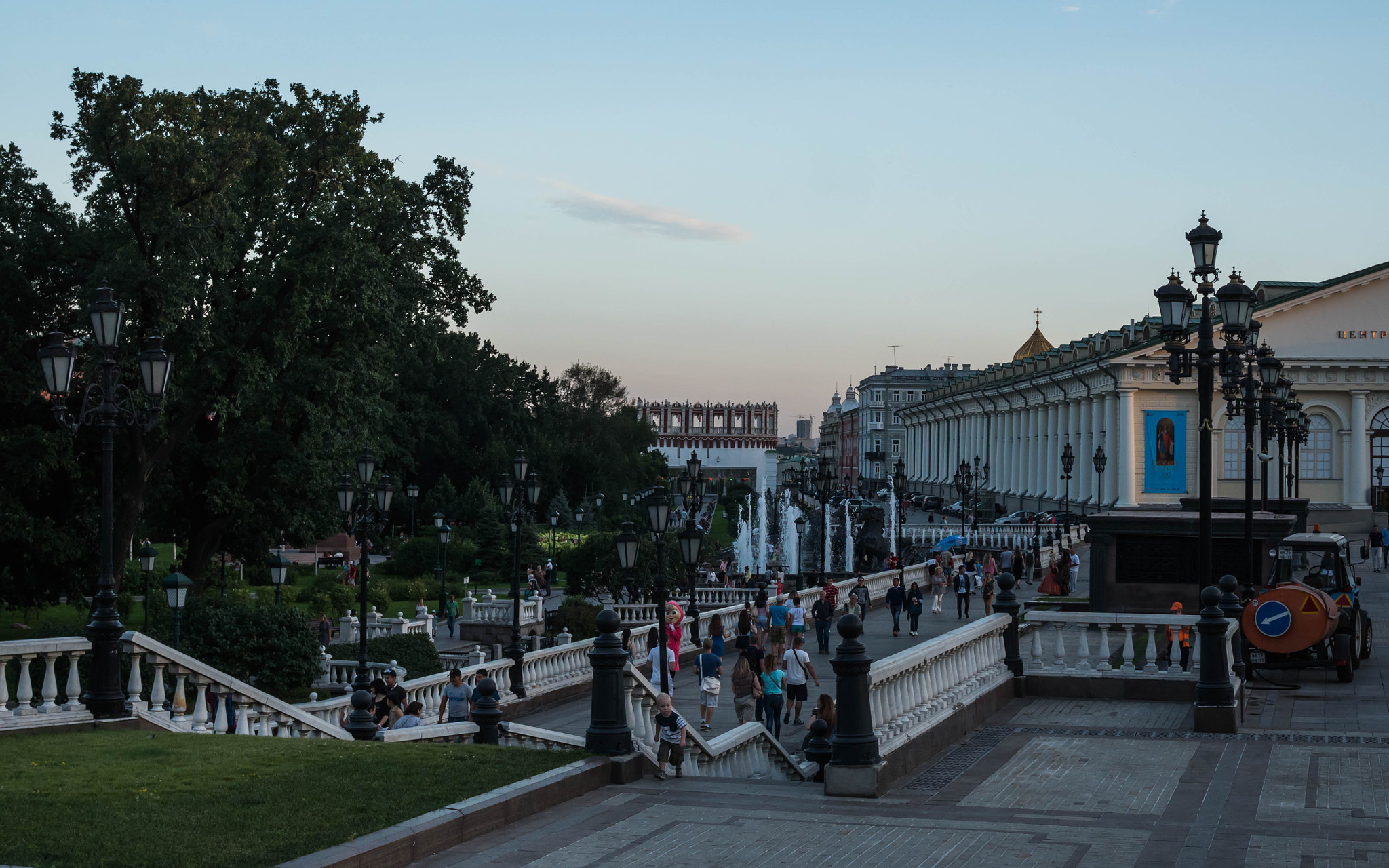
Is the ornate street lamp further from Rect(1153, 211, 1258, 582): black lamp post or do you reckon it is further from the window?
the window

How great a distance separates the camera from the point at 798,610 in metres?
27.4

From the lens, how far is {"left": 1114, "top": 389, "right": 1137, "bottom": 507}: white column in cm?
6731

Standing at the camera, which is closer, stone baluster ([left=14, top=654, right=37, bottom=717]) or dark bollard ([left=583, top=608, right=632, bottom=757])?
dark bollard ([left=583, top=608, right=632, bottom=757])

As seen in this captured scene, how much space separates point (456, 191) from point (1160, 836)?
3458 cm

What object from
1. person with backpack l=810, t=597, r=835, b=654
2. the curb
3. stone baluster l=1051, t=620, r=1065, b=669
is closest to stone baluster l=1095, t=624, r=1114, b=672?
stone baluster l=1051, t=620, r=1065, b=669

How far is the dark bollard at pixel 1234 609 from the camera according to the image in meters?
15.8

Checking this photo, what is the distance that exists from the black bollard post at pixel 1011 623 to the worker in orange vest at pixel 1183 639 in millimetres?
1713

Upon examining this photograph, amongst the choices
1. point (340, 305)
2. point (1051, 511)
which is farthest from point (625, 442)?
point (340, 305)

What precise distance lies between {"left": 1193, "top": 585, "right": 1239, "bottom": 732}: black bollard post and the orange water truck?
3554 millimetres

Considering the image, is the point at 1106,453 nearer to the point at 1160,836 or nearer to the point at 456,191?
the point at 456,191

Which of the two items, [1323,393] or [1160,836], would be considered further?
[1323,393]

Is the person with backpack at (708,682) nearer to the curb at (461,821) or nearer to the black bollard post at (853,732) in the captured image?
the black bollard post at (853,732)

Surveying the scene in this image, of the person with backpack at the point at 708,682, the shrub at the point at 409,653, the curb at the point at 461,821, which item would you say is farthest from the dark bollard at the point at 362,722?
the shrub at the point at 409,653

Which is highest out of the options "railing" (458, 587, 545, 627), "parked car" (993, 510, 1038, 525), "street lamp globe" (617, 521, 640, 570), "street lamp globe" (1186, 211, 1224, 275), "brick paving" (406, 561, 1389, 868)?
"street lamp globe" (1186, 211, 1224, 275)
